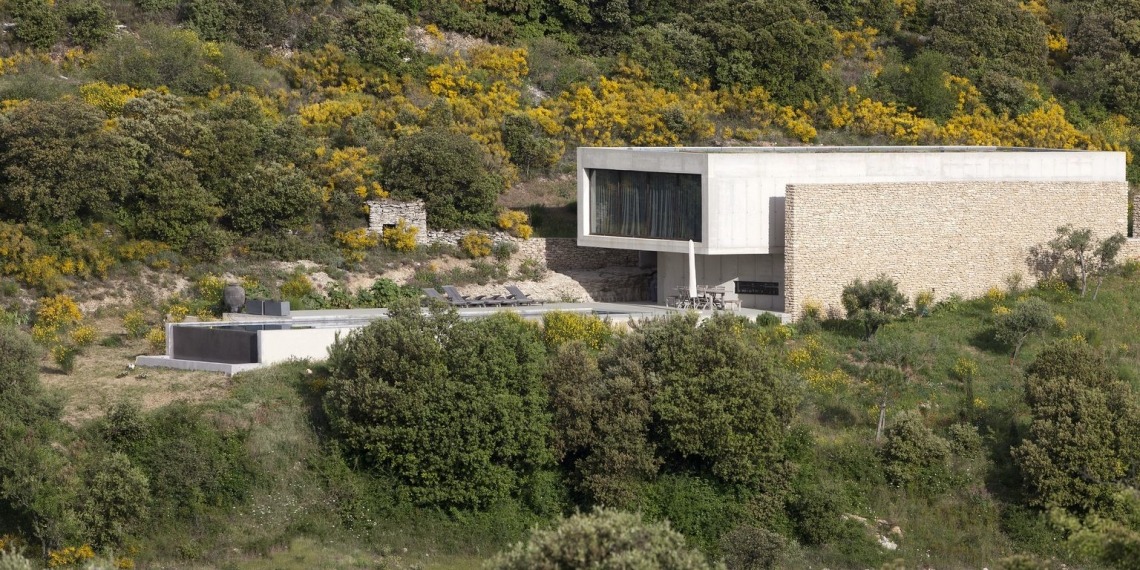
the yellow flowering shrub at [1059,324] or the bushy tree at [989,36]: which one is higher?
the bushy tree at [989,36]

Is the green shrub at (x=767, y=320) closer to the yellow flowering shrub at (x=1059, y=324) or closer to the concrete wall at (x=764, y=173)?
the concrete wall at (x=764, y=173)

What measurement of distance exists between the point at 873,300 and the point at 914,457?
6.35 metres

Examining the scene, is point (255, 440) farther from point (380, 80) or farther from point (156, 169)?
point (380, 80)

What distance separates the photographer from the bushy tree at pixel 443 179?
47938mm

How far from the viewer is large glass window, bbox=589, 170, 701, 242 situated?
44812 millimetres

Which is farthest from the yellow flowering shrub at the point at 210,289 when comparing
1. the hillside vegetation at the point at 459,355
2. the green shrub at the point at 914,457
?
the green shrub at the point at 914,457

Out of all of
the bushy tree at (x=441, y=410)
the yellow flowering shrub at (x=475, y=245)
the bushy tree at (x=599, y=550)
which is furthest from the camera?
the yellow flowering shrub at (x=475, y=245)

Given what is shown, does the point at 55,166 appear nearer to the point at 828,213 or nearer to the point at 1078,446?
the point at 828,213

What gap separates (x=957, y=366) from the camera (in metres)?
41.1

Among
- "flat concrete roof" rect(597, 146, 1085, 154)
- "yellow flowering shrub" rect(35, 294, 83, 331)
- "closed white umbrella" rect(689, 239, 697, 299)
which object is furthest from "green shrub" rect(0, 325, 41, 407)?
"flat concrete roof" rect(597, 146, 1085, 154)

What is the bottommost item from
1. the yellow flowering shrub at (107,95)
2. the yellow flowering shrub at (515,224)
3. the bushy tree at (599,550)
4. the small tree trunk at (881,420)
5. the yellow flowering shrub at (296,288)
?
the bushy tree at (599,550)

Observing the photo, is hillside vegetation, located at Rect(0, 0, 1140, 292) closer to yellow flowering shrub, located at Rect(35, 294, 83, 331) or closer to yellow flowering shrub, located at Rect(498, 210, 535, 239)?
yellow flowering shrub, located at Rect(498, 210, 535, 239)

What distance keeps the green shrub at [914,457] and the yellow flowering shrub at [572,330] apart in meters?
6.59

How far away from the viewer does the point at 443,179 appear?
48000 mm
